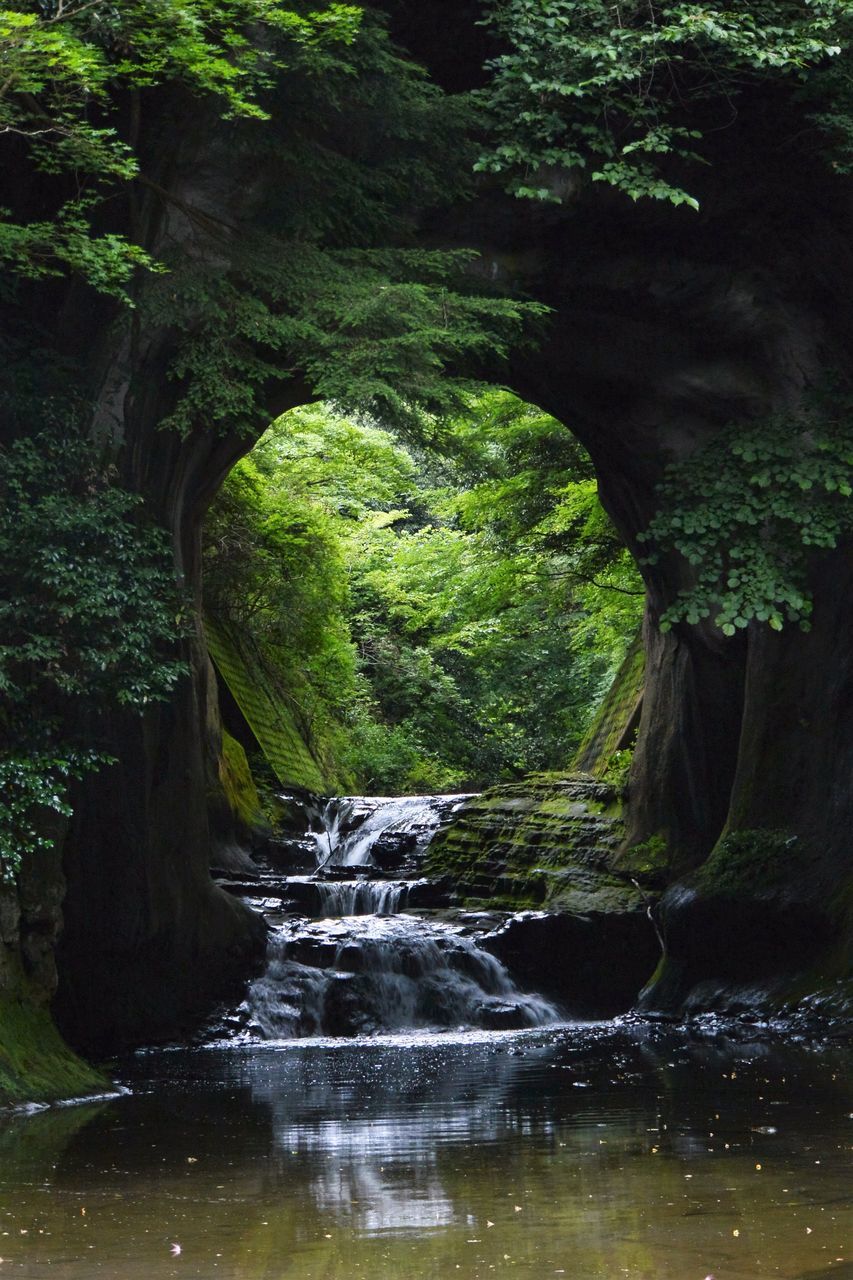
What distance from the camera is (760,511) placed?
12141mm

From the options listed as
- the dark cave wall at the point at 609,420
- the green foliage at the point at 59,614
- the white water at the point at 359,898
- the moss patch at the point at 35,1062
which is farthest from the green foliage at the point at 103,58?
the white water at the point at 359,898

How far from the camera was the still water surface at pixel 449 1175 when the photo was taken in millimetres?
4367

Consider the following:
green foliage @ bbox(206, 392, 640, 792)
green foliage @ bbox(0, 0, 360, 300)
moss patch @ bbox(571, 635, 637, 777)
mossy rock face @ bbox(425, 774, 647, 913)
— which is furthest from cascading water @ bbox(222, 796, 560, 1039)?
green foliage @ bbox(0, 0, 360, 300)

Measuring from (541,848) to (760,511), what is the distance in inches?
267

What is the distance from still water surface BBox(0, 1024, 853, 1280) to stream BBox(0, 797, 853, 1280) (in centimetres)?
2

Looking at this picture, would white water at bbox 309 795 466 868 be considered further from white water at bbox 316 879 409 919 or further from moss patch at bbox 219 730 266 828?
white water at bbox 316 879 409 919

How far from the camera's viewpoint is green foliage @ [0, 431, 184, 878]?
9508 mm

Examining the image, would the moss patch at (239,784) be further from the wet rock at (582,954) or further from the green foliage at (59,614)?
the green foliage at (59,614)

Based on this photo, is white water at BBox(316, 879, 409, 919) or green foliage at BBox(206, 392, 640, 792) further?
green foliage at BBox(206, 392, 640, 792)

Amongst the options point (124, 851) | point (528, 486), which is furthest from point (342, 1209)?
point (528, 486)

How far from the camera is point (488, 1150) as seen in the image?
6.48 metres

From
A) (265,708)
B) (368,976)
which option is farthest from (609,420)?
(265,708)

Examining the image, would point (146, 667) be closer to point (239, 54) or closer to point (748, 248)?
point (239, 54)

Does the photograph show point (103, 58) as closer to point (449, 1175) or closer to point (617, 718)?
point (449, 1175)
